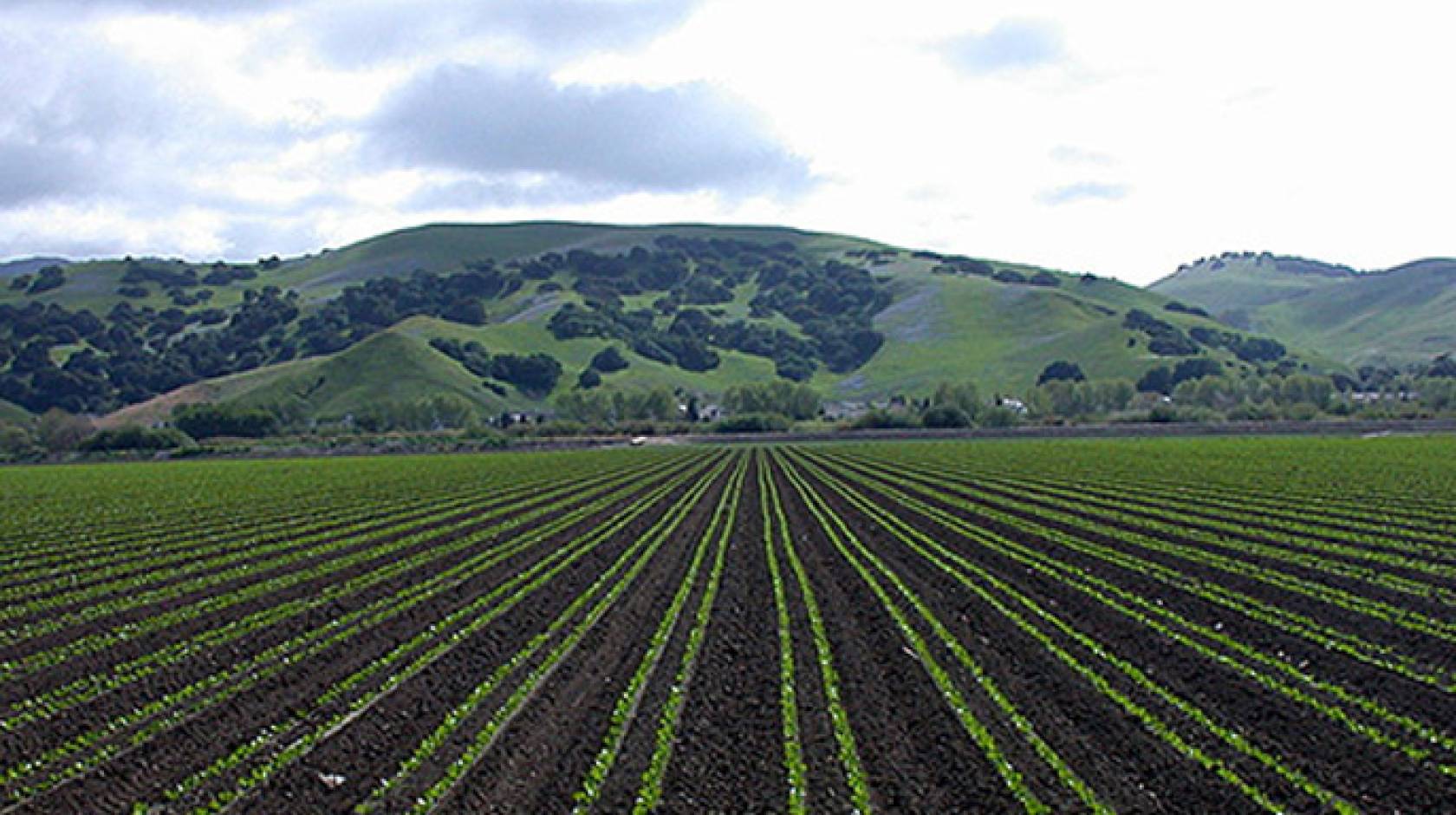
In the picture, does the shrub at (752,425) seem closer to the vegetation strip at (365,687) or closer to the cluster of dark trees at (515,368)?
the cluster of dark trees at (515,368)

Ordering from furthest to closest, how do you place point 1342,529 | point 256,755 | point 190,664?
point 1342,529 → point 190,664 → point 256,755

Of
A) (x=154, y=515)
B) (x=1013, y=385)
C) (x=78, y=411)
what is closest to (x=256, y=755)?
(x=154, y=515)

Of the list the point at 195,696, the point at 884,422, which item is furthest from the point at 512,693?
the point at 884,422

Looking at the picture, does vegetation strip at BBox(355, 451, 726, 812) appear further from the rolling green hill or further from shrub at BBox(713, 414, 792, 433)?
the rolling green hill

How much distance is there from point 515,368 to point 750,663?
179 meters

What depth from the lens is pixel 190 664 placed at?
17.4 m

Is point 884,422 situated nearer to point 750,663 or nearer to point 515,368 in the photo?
point 515,368

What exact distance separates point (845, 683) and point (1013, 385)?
583ft

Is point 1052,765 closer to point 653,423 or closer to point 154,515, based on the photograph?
point 154,515

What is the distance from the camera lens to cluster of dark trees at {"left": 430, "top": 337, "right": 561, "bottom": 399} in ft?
621

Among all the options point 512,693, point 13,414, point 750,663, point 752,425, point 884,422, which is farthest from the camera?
point 13,414

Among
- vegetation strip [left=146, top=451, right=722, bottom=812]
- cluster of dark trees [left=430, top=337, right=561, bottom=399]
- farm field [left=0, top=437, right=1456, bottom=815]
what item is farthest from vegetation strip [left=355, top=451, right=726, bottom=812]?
cluster of dark trees [left=430, top=337, right=561, bottom=399]

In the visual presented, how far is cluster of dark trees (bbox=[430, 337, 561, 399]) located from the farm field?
501 ft

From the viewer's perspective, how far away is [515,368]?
626ft
